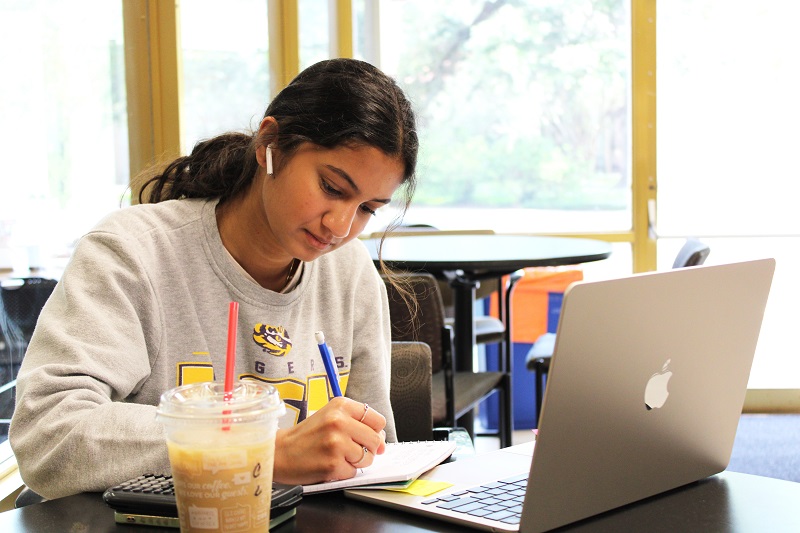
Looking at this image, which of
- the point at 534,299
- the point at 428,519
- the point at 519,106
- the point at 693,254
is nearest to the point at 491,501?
the point at 428,519

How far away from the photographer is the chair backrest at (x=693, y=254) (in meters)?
2.76

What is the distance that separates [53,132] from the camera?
2.42m

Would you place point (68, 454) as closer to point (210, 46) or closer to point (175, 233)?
point (175, 233)

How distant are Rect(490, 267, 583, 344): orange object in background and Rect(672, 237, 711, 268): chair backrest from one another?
Answer: 925 mm

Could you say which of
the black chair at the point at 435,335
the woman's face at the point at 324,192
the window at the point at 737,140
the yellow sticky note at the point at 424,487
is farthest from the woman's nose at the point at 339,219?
the window at the point at 737,140

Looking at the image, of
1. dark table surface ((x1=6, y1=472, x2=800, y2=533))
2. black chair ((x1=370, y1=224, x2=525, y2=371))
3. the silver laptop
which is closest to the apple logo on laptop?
the silver laptop

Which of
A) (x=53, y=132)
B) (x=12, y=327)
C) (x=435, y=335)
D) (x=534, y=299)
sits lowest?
(x=534, y=299)

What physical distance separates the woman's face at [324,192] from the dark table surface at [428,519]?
46 cm

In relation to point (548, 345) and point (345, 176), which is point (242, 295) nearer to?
point (345, 176)

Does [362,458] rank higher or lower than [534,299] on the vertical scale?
higher

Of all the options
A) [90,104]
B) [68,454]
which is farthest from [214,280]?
[90,104]

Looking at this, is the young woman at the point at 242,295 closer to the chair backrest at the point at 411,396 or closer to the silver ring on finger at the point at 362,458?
the silver ring on finger at the point at 362,458

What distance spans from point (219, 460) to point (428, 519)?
0.83 feet

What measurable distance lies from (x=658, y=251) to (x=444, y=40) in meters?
1.43
